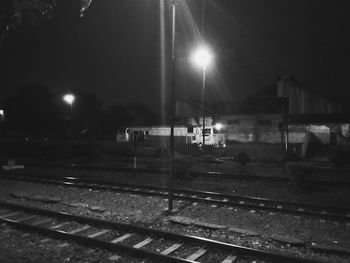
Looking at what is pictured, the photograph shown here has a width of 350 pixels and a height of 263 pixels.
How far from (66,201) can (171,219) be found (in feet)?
14.9

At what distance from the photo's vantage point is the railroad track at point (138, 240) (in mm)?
6020

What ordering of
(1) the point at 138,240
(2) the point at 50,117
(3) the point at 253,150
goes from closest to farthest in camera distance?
(1) the point at 138,240, (3) the point at 253,150, (2) the point at 50,117

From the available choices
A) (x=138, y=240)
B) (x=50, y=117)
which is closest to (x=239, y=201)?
(x=138, y=240)

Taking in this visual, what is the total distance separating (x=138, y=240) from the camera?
7039 millimetres

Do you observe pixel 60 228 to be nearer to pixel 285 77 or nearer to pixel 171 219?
pixel 171 219

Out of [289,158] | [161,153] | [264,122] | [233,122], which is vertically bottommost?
[289,158]

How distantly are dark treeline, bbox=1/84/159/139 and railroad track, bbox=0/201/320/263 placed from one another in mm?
42461

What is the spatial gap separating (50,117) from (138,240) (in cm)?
5172

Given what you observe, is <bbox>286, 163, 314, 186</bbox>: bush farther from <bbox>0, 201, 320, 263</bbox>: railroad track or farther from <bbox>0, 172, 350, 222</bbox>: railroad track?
<bbox>0, 201, 320, 263</bbox>: railroad track

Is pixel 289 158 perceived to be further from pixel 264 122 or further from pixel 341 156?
pixel 264 122

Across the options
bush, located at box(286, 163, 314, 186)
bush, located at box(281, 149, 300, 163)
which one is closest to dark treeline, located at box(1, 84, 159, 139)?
bush, located at box(281, 149, 300, 163)

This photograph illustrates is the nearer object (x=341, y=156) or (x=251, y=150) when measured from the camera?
(x=341, y=156)

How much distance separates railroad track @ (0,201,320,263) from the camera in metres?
6.02

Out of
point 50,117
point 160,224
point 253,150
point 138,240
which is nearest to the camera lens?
point 138,240
